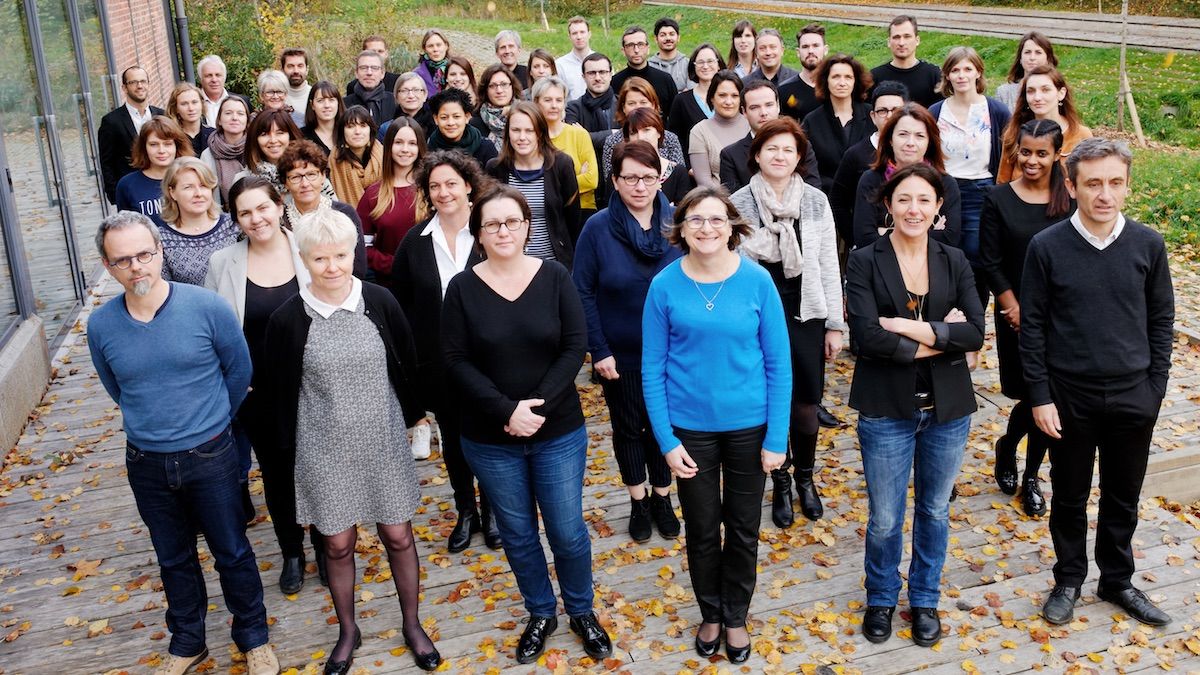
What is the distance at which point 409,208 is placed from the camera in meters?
6.08

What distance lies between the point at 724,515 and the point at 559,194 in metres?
2.67

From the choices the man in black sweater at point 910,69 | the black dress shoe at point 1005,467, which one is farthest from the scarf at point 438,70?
the black dress shoe at point 1005,467

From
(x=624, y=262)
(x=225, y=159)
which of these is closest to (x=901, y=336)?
(x=624, y=262)

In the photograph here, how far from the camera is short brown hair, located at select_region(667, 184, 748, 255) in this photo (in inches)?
168

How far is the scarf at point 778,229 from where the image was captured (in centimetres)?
534

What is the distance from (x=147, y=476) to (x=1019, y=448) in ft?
16.5

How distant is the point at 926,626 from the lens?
4.71m

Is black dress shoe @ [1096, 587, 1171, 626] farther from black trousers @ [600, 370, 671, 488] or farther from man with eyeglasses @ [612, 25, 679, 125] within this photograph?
man with eyeglasses @ [612, 25, 679, 125]

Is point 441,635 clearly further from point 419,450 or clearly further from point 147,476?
point 419,450

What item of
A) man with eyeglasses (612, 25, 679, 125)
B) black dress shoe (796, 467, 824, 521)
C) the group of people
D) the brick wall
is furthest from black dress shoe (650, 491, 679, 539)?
the brick wall

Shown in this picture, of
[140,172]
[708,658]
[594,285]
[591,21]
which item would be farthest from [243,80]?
[591,21]

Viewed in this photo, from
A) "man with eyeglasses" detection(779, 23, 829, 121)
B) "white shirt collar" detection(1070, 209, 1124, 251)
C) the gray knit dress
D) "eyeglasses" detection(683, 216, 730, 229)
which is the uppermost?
"man with eyeglasses" detection(779, 23, 829, 121)

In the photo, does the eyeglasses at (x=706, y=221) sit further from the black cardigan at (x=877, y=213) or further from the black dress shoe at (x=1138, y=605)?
the black dress shoe at (x=1138, y=605)

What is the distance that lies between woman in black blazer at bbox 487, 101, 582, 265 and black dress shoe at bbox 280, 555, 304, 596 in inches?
88.0
